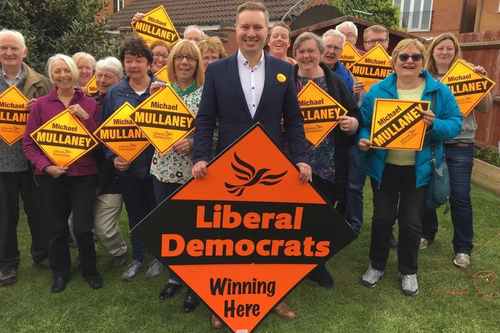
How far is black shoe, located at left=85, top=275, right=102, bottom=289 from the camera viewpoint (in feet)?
12.2

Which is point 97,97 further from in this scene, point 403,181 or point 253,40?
point 403,181

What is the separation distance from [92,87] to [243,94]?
7.65ft

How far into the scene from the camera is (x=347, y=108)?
3.49m

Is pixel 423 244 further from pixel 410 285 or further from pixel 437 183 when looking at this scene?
pixel 437 183

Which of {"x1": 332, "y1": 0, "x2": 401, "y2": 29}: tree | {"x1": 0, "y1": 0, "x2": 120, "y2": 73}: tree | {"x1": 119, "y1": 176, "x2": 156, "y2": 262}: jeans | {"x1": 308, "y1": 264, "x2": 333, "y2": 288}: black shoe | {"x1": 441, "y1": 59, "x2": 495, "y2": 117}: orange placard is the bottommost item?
{"x1": 308, "y1": 264, "x2": 333, "y2": 288}: black shoe

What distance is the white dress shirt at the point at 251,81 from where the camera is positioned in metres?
2.78

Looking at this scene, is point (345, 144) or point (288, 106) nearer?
point (288, 106)

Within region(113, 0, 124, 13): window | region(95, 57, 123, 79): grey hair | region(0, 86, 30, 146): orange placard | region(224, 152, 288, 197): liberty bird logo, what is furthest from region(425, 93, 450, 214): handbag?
region(113, 0, 124, 13): window

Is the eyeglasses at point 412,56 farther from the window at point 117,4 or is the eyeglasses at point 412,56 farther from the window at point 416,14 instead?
the window at point 416,14

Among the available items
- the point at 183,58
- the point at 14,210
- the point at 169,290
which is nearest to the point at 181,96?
the point at 183,58

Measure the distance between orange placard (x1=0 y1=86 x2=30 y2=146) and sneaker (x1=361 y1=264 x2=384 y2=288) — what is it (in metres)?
3.58

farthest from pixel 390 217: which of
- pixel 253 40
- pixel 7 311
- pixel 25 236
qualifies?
pixel 25 236

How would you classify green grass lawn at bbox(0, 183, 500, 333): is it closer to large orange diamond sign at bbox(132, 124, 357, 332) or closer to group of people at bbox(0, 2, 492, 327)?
group of people at bbox(0, 2, 492, 327)

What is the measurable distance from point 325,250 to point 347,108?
1.39 m
